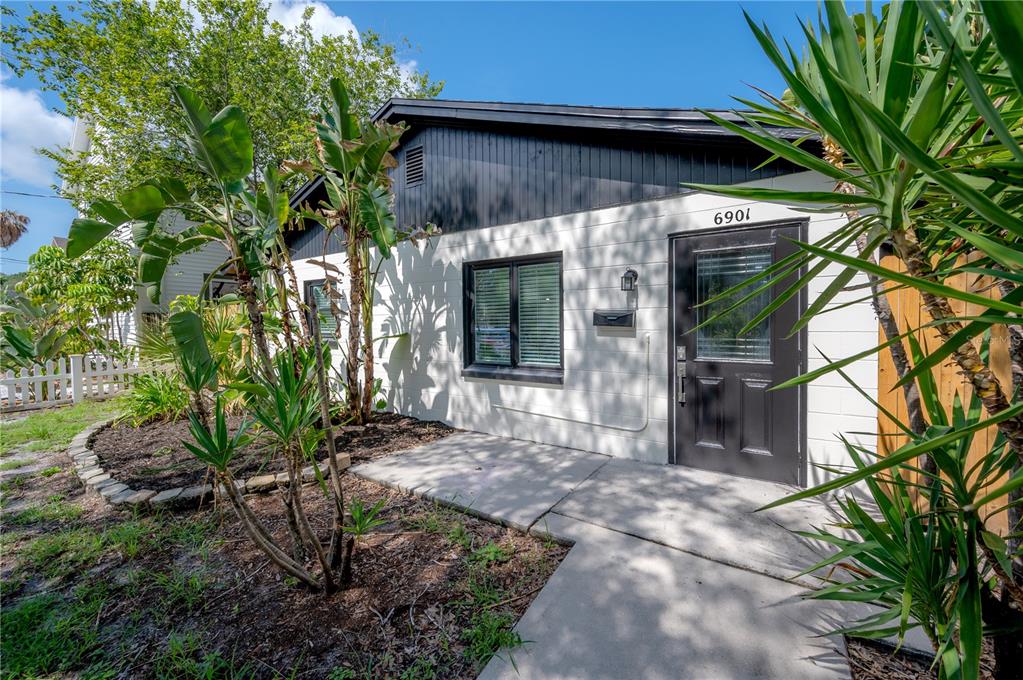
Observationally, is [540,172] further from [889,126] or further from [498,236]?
[889,126]

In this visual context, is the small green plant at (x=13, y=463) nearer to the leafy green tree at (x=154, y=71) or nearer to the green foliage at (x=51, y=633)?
the green foliage at (x=51, y=633)

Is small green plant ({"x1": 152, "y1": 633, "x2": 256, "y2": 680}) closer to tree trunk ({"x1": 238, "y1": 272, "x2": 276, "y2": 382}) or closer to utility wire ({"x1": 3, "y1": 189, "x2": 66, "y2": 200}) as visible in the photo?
tree trunk ({"x1": 238, "y1": 272, "x2": 276, "y2": 382})

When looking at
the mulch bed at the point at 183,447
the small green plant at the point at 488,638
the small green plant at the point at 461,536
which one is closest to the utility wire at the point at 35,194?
the mulch bed at the point at 183,447

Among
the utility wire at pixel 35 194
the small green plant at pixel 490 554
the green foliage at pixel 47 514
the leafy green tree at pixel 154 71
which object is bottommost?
the green foliage at pixel 47 514

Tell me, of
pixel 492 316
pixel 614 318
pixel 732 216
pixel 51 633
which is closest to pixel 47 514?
pixel 51 633

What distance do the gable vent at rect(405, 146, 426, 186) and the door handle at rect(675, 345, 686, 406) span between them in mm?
4477

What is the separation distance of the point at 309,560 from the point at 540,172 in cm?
444

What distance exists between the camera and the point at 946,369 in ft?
→ 8.15

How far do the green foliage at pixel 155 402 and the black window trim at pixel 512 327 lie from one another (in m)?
4.28

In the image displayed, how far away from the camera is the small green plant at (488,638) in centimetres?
186

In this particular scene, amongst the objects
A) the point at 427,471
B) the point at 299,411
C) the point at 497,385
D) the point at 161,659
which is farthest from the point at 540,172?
the point at 161,659

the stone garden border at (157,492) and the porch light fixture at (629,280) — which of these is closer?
the stone garden border at (157,492)

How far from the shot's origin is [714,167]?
374 centimetres

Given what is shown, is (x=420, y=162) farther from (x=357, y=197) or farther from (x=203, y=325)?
(x=203, y=325)
